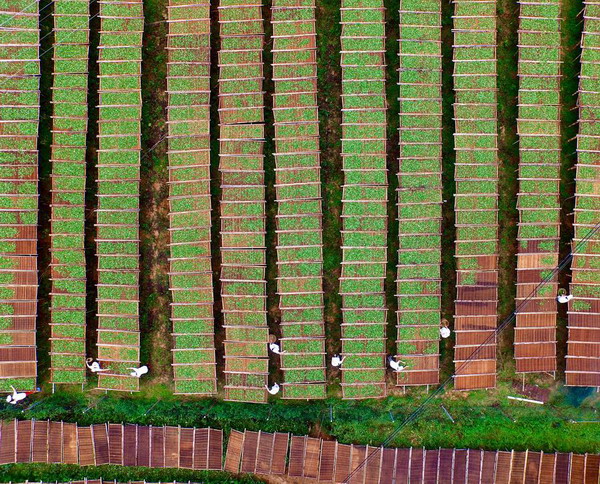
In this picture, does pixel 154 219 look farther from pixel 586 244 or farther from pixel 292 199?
pixel 586 244

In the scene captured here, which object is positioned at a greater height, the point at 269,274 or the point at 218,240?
the point at 218,240

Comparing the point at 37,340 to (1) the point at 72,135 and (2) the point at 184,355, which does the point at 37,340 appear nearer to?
(2) the point at 184,355

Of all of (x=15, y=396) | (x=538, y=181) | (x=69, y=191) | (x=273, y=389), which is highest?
(x=538, y=181)

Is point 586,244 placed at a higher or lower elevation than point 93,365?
higher

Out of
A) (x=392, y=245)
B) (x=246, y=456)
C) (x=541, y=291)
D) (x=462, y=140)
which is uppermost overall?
(x=462, y=140)

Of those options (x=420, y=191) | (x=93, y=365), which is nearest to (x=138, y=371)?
(x=93, y=365)

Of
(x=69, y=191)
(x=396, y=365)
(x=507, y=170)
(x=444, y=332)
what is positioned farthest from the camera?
(x=507, y=170)

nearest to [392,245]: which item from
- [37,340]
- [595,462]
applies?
[595,462]
